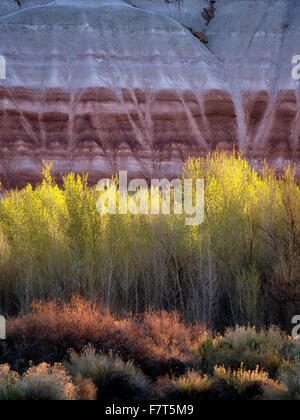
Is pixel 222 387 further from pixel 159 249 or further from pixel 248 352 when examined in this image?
pixel 159 249

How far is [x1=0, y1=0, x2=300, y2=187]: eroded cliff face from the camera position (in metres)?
38.5

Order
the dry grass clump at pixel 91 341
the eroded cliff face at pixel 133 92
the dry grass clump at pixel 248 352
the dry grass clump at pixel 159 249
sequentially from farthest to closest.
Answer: the eroded cliff face at pixel 133 92 → the dry grass clump at pixel 159 249 → the dry grass clump at pixel 91 341 → the dry grass clump at pixel 248 352

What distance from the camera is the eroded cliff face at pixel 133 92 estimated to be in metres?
38.5

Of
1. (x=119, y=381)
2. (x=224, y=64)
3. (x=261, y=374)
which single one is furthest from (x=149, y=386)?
(x=224, y=64)

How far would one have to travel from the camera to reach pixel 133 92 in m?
40.6

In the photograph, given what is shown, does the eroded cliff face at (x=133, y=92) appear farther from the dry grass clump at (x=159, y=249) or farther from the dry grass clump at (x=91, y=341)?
the dry grass clump at (x=91, y=341)

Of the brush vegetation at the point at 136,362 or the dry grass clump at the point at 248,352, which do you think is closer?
the brush vegetation at the point at 136,362

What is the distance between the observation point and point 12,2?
2008 inches

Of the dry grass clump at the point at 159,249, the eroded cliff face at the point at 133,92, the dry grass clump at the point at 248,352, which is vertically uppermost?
the eroded cliff face at the point at 133,92

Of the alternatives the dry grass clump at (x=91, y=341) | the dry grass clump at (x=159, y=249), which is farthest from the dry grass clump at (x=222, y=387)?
the dry grass clump at (x=159, y=249)

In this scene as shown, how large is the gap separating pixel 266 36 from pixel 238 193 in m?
35.1

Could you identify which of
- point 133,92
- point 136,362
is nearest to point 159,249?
point 136,362

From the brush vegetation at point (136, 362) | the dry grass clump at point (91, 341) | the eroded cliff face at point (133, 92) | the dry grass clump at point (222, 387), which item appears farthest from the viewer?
the eroded cliff face at point (133, 92)

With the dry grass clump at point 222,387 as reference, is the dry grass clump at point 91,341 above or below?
above
